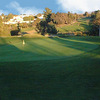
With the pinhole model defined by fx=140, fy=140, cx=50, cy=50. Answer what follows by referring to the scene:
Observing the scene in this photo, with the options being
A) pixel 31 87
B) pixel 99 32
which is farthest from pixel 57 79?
pixel 99 32

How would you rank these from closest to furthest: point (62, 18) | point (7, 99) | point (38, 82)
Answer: point (7, 99) → point (38, 82) → point (62, 18)

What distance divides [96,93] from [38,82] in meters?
1.93

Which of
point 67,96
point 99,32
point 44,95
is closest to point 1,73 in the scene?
point 44,95

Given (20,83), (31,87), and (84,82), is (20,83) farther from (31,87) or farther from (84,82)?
(84,82)

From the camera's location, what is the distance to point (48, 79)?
202 inches

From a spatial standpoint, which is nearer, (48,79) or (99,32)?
(48,79)

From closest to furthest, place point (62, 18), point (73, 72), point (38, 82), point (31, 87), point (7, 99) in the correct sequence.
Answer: point (7, 99)
point (31, 87)
point (38, 82)
point (73, 72)
point (62, 18)

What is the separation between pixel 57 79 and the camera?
16.8 feet

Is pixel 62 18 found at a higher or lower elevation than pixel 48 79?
higher

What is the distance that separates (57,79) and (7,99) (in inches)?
79.3

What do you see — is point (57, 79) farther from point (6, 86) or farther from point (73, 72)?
point (6, 86)

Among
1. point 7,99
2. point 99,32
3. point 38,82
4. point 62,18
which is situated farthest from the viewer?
point 62,18

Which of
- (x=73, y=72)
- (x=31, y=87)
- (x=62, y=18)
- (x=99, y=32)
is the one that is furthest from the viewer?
(x=62, y=18)

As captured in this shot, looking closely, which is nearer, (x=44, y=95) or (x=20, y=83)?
(x=44, y=95)
